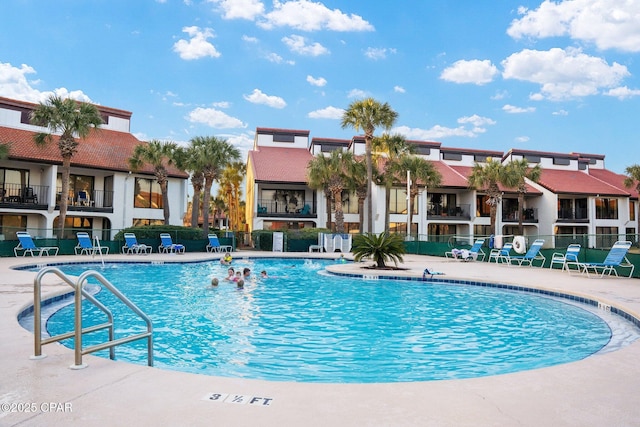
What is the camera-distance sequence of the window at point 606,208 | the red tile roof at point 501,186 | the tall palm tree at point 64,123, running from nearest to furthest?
the tall palm tree at point 64,123 → the red tile roof at point 501,186 → the window at point 606,208

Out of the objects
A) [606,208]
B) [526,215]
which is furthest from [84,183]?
[606,208]

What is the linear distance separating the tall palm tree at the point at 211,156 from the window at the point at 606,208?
1281 inches

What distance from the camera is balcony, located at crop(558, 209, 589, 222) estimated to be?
1602 inches

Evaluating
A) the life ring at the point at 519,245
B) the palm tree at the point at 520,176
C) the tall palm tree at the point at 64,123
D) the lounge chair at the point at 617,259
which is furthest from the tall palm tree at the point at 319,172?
the lounge chair at the point at 617,259

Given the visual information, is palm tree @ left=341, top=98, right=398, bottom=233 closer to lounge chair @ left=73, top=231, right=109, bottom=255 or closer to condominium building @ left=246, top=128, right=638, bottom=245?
condominium building @ left=246, top=128, right=638, bottom=245

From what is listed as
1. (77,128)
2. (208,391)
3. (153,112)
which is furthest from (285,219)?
(208,391)

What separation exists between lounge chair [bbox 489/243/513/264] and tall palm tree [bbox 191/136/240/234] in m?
17.9

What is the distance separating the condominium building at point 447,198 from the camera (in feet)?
118

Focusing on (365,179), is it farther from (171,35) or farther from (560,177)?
(560,177)

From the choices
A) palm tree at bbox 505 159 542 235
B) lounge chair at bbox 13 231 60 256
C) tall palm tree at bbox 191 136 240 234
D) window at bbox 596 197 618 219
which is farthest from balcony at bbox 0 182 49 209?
window at bbox 596 197 618 219

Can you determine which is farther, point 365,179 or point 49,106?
point 365,179

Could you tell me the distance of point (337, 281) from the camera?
1440 centimetres

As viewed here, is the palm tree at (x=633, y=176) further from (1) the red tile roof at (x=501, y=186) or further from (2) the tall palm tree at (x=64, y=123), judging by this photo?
(2) the tall palm tree at (x=64, y=123)

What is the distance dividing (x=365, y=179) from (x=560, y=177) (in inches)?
855
